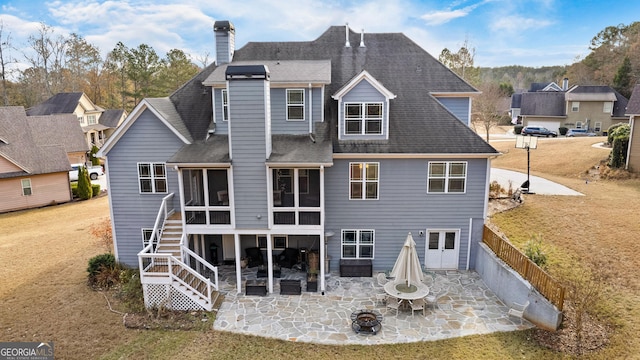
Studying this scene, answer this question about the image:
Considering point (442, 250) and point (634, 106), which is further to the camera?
point (634, 106)

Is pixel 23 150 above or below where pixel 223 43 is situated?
below

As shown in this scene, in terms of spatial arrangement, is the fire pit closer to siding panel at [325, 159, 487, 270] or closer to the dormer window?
siding panel at [325, 159, 487, 270]

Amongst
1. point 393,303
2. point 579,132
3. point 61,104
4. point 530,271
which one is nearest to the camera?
point 530,271

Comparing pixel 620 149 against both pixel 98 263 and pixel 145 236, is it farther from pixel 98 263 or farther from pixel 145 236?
pixel 98 263

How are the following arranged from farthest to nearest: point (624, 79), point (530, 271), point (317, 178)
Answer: point (624, 79)
point (317, 178)
point (530, 271)

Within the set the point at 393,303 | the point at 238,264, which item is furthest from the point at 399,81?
the point at 238,264

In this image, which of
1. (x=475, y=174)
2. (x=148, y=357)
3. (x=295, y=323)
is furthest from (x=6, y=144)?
(x=475, y=174)

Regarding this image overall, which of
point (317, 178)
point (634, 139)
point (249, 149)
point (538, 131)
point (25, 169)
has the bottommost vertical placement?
point (25, 169)

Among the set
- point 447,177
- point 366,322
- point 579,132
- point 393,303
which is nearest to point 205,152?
point 366,322
